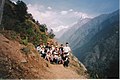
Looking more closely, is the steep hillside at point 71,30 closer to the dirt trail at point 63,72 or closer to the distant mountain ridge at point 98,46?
the distant mountain ridge at point 98,46

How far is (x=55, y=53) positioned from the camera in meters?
10.6

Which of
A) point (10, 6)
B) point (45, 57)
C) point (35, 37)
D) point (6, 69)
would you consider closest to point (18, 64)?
point (6, 69)

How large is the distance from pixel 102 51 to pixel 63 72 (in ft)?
14.0

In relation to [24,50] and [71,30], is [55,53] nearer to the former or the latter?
[24,50]

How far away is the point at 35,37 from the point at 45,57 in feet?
3.39

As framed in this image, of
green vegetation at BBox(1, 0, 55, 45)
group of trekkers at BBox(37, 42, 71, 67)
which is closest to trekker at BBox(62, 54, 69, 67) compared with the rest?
group of trekkers at BBox(37, 42, 71, 67)

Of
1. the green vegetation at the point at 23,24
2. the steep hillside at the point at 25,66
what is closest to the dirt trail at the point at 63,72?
the steep hillside at the point at 25,66

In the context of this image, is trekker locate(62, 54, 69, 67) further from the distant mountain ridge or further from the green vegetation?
the green vegetation

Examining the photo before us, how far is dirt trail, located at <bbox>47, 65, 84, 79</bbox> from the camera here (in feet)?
30.9

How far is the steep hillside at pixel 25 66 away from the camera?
860 cm

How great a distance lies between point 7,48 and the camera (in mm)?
9430

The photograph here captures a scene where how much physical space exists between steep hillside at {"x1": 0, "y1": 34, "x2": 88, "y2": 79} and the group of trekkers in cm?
24

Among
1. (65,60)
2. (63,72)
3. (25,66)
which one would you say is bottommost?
(63,72)

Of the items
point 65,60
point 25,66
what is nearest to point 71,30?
point 65,60
